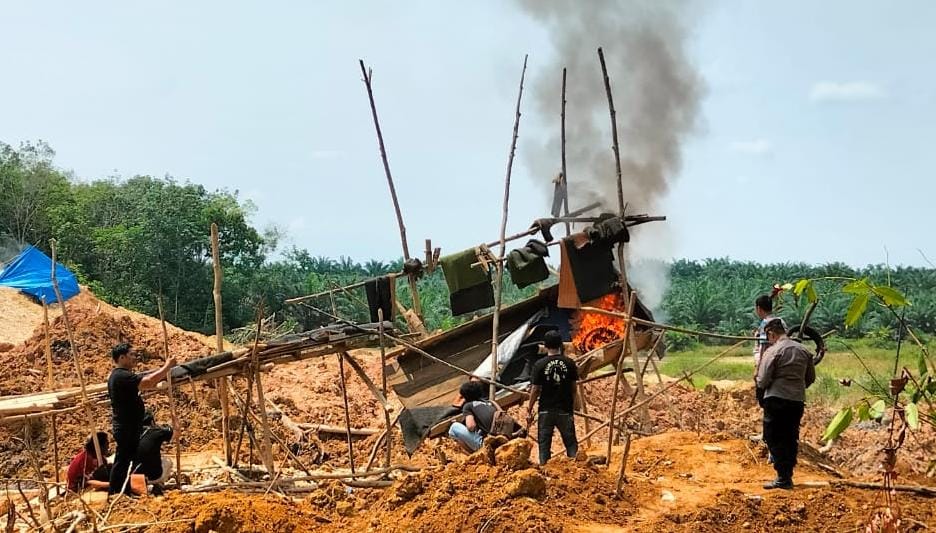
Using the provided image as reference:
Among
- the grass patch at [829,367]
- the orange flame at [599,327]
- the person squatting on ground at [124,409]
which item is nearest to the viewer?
the person squatting on ground at [124,409]

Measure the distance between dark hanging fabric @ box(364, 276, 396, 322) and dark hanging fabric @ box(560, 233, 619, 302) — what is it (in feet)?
7.70

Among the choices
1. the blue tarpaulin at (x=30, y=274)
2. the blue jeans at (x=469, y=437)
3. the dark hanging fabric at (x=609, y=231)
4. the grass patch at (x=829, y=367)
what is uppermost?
the blue tarpaulin at (x=30, y=274)

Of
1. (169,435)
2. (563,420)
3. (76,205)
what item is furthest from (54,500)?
(76,205)

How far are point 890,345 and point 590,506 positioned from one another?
2486 cm

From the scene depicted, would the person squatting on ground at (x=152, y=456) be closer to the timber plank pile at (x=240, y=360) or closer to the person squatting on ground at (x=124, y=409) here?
the person squatting on ground at (x=124, y=409)

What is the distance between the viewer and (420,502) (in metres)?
6.57

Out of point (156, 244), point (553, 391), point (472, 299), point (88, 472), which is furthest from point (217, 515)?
point (156, 244)

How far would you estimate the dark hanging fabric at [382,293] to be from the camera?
11.1 metres

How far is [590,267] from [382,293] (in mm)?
2791

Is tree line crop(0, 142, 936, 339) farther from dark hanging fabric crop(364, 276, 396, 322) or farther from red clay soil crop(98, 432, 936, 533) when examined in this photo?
red clay soil crop(98, 432, 936, 533)

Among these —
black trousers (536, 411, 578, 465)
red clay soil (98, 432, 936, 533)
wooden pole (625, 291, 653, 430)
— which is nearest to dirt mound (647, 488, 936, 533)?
red clay soil (98, 432, 936, 533)

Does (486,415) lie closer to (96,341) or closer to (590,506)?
(590,506)

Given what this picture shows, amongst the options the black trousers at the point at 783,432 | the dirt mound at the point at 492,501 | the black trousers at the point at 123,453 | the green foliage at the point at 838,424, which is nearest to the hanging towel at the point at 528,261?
the black trousers at the point at 783,432

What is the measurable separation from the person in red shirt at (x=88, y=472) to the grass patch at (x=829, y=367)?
12265 millimetres
